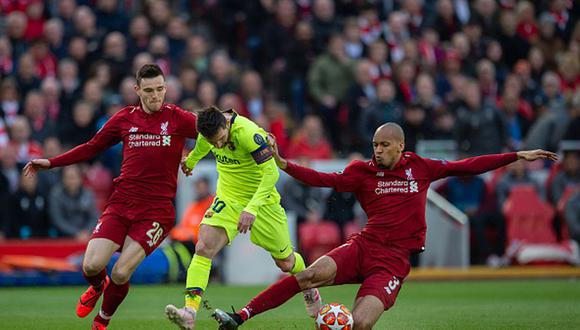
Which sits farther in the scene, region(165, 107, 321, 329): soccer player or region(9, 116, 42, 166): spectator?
region(9, 116, 42, 166): spectator

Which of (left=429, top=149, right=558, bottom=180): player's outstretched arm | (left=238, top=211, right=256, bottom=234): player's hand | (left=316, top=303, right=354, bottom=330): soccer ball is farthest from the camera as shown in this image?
(left=429, top=149, right=558, bottom=180): player's outstretched arm

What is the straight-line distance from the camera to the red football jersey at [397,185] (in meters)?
10.5

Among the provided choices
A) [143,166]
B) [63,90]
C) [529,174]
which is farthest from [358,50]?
[143,166]

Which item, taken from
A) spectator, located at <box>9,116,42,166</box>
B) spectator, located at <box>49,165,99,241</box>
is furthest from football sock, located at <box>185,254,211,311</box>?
spectator, located at <box>9,116,42,166</box>

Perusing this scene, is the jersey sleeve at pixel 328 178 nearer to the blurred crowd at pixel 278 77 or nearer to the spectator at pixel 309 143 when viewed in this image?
the blurred crowd at pixel 278 77

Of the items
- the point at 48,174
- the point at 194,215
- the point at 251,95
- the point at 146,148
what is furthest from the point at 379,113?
the point at 146,148

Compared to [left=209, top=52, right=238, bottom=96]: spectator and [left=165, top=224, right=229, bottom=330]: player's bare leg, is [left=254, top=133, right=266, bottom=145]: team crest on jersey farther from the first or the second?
[left=209, top=52, right=238, bottom=96]: spectator

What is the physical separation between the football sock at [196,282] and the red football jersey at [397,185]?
3.95 feet

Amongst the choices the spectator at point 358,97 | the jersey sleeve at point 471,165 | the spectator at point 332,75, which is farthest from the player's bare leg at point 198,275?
the spectator at point 332,75

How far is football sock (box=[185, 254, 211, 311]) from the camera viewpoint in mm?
10561

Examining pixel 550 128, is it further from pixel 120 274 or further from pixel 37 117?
pixel 120 274

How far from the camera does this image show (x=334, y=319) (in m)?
9.76

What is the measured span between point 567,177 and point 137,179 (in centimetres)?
1063

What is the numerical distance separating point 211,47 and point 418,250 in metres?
12.1
